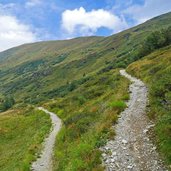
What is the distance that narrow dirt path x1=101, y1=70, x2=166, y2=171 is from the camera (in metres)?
16.8

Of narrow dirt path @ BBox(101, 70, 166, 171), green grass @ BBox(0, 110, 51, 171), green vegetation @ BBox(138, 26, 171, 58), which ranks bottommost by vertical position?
green grass @ BBox(0, 110, 51, 171)

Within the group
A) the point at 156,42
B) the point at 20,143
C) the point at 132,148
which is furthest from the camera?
the point at 156,42

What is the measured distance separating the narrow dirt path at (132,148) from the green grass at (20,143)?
35.1 feet

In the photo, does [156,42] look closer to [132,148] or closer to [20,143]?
[20,143]

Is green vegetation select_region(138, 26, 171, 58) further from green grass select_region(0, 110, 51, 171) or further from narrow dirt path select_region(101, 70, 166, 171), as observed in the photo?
narrow dirt path select_region(101, 70, 166, 171)

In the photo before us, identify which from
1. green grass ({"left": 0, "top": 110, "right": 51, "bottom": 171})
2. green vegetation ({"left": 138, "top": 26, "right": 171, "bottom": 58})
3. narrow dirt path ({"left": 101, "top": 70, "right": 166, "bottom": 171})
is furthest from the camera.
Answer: green vegetation ({"left": 138, "top": 26, "right": 171, "bottom": 58})

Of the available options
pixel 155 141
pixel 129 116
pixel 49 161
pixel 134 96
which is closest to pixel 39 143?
pixel 49 161

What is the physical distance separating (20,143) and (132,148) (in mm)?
33265

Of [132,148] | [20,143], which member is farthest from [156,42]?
[132,148]

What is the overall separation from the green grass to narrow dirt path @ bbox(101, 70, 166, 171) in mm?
10692

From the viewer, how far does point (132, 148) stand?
19047mm

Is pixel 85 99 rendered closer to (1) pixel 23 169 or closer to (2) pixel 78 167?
(1) pixel 23 169

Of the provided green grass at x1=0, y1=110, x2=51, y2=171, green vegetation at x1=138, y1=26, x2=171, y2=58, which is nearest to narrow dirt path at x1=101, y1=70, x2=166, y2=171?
green grass at x1=0, y1=110, x2=51, y2=171

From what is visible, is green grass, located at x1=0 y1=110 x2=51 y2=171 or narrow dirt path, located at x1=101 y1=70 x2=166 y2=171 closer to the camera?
narrow dirt path, located at x1=101 y1=70 x2=166 y2=171
